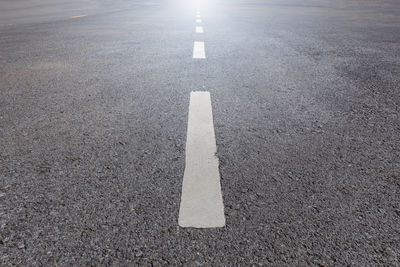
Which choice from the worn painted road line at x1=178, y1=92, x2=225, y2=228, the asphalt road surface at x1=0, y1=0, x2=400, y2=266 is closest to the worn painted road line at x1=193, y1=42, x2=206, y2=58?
the asphalt road surface at x1=0, y1=0, x2=400, y2=266

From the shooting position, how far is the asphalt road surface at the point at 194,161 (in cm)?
157

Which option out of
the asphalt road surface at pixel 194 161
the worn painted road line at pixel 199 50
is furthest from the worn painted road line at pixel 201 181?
the worn painted road line at pixel 199 50

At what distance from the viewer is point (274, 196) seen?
1917 millimetres

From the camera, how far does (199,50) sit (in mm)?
6000

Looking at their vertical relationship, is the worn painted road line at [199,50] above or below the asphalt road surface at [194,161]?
above

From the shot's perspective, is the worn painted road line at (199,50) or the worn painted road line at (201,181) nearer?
the worn painted road line at (201,181)

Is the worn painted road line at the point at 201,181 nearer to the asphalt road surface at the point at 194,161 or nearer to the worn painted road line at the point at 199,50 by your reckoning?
the asphalt road surface at the point at 194,161

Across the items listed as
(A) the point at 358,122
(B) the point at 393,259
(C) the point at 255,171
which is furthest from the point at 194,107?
(B) the point at 393,259

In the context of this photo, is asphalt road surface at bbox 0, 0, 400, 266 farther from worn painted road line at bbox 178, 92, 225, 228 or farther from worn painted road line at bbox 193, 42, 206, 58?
worn painted road line at bbox 193, 42, 206, 58

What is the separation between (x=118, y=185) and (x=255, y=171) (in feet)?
2.94

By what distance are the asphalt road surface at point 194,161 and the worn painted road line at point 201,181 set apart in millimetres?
37

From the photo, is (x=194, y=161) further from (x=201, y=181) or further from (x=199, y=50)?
(x=199, y=50)

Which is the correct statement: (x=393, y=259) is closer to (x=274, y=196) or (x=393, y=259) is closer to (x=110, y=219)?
(x=274, y=196)

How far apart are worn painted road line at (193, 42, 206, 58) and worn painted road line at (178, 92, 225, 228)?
2753mm
